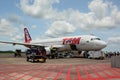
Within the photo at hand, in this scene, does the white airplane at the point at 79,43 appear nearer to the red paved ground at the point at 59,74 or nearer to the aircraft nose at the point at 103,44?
the aircraft nose at the point at 103,44

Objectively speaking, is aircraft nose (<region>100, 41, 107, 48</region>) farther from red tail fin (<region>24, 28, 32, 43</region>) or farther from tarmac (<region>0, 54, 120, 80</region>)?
red tail fin (<region>24, 28, 32, 43</region>)

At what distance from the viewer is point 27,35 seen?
74.2 meters

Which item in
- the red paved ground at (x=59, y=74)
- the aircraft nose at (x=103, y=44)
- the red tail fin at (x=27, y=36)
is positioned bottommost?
the red paved ground at (x=59, y=74)

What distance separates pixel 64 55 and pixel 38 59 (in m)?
21.5

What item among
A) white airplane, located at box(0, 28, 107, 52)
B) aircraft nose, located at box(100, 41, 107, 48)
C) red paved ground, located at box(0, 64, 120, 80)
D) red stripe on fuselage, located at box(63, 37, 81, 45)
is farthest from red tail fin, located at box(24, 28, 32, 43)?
red paved ground, located at box(0, 64, 120, 80)

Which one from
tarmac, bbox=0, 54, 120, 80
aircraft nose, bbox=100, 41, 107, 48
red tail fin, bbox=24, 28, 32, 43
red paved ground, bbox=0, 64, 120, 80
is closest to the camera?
red paved ground, bbox=0, 64, 120, 80

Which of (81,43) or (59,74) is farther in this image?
(81,43)

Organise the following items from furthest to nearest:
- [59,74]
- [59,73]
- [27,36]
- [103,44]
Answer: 1. [27,36]
2. [103,44]
3. [59,73]
4. [59,74]

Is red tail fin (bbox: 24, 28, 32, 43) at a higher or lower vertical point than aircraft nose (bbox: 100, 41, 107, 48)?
higher

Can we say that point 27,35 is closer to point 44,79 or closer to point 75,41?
point 75,41

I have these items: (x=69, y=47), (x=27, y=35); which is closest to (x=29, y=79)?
(x=69, y=47)

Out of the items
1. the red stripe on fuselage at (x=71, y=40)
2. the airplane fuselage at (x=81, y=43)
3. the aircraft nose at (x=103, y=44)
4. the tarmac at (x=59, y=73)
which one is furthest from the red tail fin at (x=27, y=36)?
the tarmac at (x=59, y=73)

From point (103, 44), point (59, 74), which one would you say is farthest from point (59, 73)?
point (103, 44)

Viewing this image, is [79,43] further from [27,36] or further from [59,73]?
[27,36]
